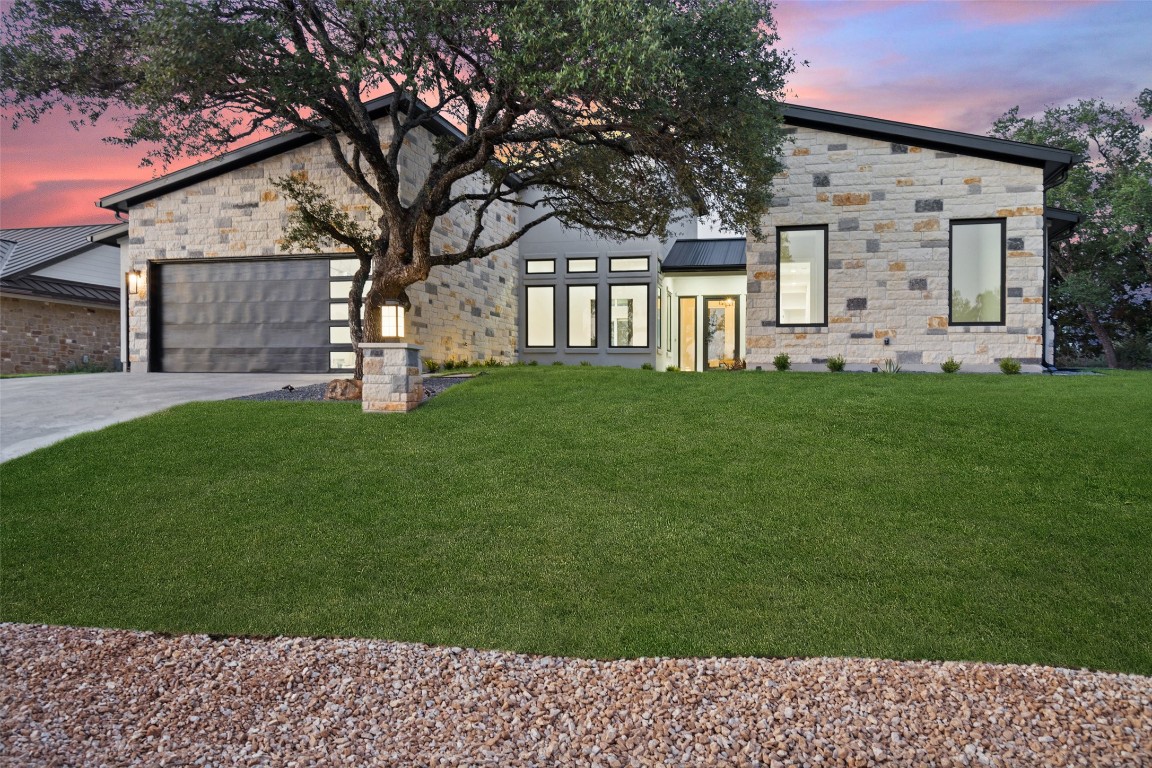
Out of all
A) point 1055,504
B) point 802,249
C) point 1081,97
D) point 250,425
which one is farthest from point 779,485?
point 1081,97

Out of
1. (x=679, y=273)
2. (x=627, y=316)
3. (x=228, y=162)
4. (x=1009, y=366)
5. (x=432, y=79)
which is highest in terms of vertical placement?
(x=228, y=162)

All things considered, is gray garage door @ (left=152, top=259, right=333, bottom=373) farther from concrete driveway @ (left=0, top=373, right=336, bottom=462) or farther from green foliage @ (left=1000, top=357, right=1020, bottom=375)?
green foliage @ (left=1000, top=357, right=1020, bottom=375)

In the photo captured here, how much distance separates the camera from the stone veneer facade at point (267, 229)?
43.9 feet

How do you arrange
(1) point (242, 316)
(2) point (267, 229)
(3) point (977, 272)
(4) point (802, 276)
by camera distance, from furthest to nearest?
1. (1) point (242, 316)
2. (2) point (267, 229)
3. (4) point (802, 276)
4. (3) point (977, 272)

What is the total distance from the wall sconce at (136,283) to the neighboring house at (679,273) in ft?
0.31

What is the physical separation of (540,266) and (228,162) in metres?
7.70

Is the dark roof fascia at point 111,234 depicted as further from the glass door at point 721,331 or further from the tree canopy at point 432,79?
the glass door at point 721,331

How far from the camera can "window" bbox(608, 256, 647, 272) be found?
683 inches

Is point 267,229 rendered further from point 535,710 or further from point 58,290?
point 535,710

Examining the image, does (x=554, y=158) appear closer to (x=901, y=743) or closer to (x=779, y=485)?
(x=779, y=485)

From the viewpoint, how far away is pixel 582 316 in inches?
705

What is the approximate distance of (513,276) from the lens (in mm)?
17938

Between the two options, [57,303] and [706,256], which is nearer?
[57,303]

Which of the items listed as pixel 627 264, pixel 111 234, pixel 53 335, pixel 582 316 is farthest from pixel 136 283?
pixel 627 264
